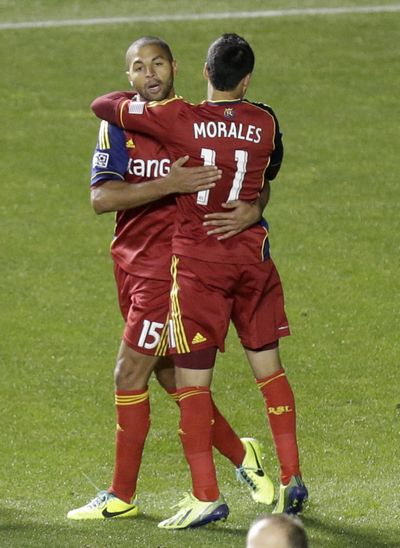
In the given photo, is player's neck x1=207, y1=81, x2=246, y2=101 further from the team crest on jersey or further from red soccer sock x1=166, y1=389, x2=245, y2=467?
red soccer sock x1=166, y1=389, x2=245, y2=467

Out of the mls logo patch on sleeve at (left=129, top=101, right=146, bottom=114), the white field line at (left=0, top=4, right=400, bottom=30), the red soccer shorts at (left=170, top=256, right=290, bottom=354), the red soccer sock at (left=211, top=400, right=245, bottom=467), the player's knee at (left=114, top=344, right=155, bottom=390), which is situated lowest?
the red soccer sock at (left=211, top=400, right=245, bottom=467)

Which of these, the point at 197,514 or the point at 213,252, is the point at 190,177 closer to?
the point at 213,252

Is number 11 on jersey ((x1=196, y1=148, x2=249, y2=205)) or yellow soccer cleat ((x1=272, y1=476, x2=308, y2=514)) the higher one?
number 11 on jersey ((x1=196, y1=148, x2=249, y2=205))

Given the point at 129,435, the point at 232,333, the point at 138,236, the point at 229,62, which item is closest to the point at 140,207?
the point at 138,236

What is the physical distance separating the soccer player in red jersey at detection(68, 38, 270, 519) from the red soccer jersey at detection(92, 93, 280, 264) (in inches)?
3.6

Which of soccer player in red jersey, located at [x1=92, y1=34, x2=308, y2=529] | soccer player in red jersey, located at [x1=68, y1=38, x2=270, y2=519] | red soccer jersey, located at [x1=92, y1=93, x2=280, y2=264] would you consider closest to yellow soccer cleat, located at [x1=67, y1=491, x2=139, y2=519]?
soccer player in red jersey, located at [x1=68, y1=38, x2=270, y2=519]

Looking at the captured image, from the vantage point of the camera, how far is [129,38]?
21.6 meters

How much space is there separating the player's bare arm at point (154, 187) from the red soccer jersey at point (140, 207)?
8 cm

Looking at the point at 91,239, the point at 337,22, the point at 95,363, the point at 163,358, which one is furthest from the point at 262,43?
the point at 163,358

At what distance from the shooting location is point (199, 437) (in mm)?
6645

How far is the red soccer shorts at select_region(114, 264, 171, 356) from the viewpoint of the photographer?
22.2ft

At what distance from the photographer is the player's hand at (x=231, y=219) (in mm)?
6543

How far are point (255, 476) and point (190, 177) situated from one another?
1729 millimetres

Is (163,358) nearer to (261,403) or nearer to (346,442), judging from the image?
(346,442)
